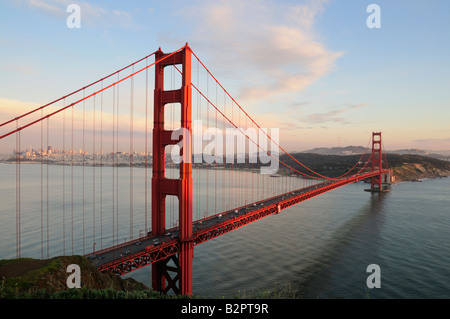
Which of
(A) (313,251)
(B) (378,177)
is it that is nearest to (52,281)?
(A) (313,251)

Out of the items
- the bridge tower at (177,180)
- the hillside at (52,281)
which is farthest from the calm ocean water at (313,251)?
the hillside at (52,281)

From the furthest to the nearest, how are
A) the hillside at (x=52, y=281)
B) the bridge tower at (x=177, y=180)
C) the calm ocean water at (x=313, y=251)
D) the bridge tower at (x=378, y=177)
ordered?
the bridge tower at (x=378, y=177), the calm ocean water at (x=313, y=251), the bridge tower at (x=177, y=180), the hillside at (x=52, y=281)

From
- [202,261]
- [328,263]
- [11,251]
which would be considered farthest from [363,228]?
[11,251]

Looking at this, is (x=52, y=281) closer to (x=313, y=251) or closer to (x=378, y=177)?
(x=313, y=251)

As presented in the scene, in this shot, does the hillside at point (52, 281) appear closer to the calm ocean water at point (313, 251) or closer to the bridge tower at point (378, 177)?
the calm ocean water at point (313, 251)
